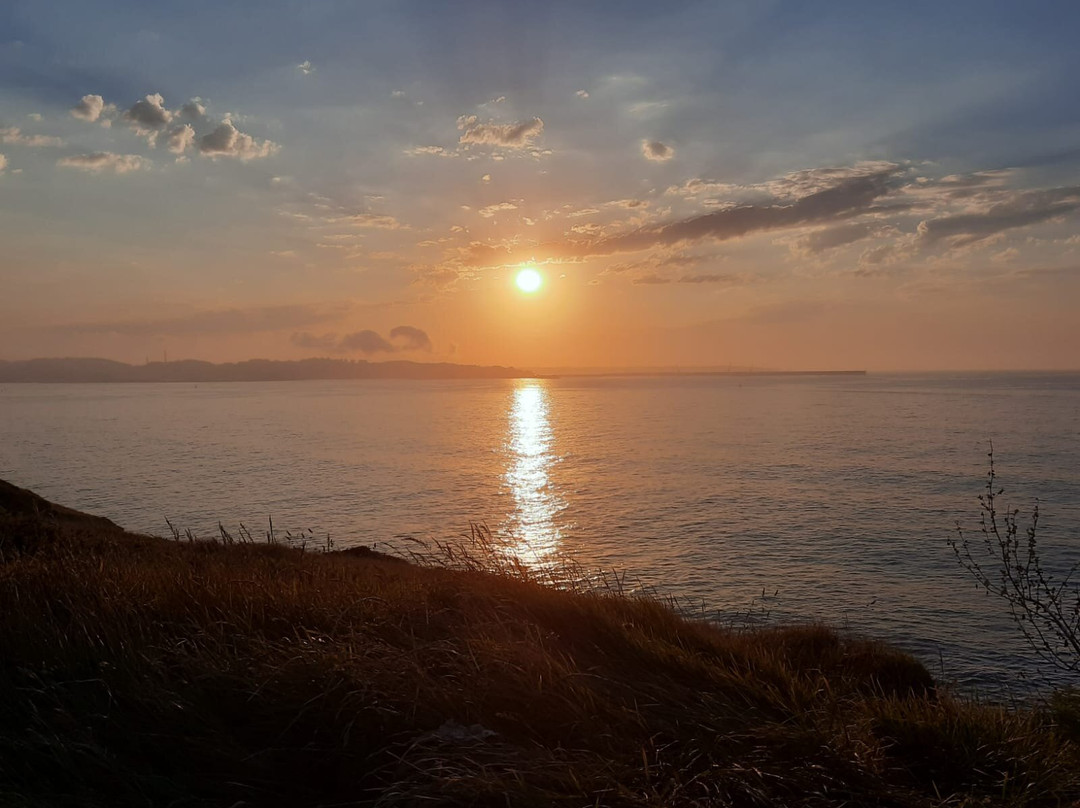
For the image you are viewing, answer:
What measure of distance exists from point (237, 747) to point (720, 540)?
35.7 m

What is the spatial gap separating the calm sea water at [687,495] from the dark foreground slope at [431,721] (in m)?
17.2

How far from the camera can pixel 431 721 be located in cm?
536

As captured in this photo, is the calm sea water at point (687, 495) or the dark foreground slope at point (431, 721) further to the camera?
the calm sea water at point (687, 495)

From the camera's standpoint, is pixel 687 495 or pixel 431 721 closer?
pixel 431 721

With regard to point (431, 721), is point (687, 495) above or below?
below

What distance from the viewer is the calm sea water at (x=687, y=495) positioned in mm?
28422

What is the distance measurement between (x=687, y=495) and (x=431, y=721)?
164 ft

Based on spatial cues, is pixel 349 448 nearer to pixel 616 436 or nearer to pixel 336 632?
pixel 616 436

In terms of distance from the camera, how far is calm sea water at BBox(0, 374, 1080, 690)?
28422 mm

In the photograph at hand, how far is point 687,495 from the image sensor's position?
53.8 meters

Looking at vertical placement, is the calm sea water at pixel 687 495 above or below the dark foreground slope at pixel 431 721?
below

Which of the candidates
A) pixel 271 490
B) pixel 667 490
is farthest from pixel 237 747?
pixel 271 490

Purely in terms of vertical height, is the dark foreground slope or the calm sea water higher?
the dark foreground slope

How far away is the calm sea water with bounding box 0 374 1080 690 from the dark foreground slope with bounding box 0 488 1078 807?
1724cm
